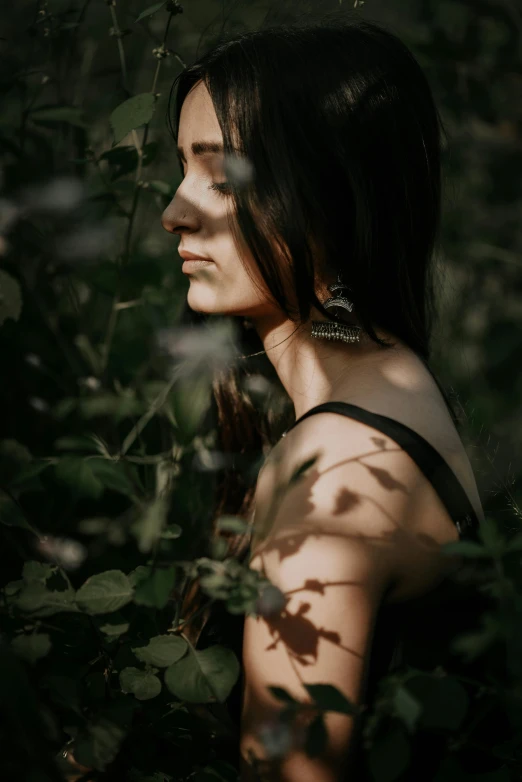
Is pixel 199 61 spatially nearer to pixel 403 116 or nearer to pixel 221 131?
pixel 221 131

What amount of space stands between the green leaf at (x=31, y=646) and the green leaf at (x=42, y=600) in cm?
5

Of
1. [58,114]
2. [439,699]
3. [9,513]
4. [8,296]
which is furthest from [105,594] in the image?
[58,114]

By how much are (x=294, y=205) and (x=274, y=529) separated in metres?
0.60

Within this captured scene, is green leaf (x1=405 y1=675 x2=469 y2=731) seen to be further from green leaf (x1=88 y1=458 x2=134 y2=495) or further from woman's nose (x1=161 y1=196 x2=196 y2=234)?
woman's nose (x1=161 y1=196 x2=196 y2=234)

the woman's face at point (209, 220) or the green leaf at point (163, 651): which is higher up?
the woman's face at point (209, 220)

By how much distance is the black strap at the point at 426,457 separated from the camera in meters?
1.21

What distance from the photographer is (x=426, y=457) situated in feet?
4.03

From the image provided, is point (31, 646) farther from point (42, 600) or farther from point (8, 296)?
point (8, 296)

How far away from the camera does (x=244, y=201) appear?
4.62 feet

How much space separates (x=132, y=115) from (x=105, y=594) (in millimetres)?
827

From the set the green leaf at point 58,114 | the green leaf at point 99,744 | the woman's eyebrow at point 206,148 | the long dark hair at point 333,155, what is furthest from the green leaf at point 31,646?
the green leaf at point 58,114

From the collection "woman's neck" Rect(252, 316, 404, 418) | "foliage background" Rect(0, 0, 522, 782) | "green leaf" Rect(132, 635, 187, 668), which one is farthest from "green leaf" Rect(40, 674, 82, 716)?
"woman's neck" Rect(252, 316, 404, 418)

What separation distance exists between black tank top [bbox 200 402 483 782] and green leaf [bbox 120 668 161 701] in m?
0.35

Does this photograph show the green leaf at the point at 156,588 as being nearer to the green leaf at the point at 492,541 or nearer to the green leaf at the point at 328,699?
the green leaf at the point at 328,699
